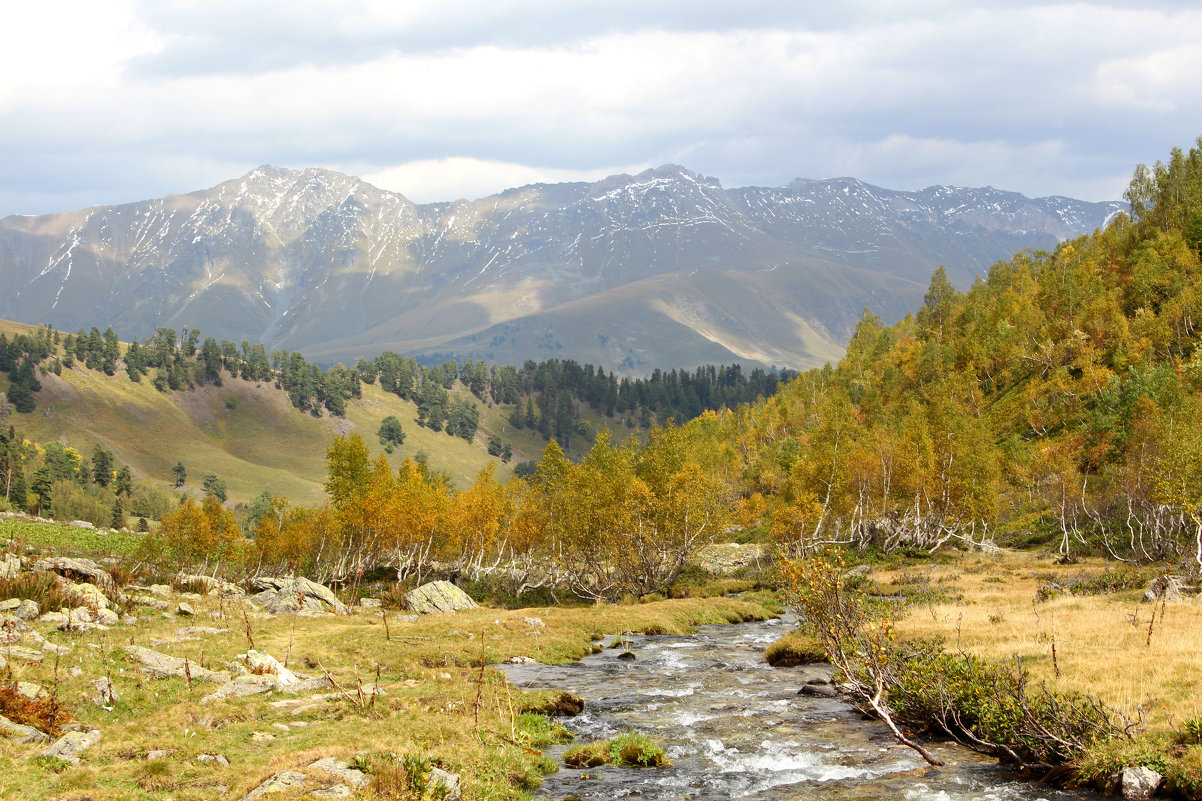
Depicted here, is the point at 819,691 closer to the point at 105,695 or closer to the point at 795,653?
the point at 795,653

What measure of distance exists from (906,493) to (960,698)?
77.5m

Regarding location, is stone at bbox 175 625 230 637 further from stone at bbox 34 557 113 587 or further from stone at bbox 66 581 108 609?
stone at bbox 34 557 113 587

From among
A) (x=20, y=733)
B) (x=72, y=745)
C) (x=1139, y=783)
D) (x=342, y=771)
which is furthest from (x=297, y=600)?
(x=1139, y=783)

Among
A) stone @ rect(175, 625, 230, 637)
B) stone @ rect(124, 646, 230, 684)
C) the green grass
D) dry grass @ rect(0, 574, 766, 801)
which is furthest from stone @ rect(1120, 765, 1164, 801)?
the green grass

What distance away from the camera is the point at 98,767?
19.3 meters

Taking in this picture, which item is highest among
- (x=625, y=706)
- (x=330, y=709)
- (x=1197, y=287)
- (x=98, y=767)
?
(x=1197, y=287)

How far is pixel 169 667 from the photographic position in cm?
2973

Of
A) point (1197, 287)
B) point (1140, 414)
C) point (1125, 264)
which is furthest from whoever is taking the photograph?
point (1125, 264)

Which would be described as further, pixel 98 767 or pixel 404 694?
pixel 404 694

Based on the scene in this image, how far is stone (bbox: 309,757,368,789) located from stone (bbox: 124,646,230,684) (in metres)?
11.2

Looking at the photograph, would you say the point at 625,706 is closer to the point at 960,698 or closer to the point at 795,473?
the point at 960,698

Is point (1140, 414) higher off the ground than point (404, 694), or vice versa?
point (1140, 414)

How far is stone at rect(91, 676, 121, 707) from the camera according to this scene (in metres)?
24.4

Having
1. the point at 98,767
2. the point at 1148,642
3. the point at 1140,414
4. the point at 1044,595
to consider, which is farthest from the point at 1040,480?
the point at 98,767
